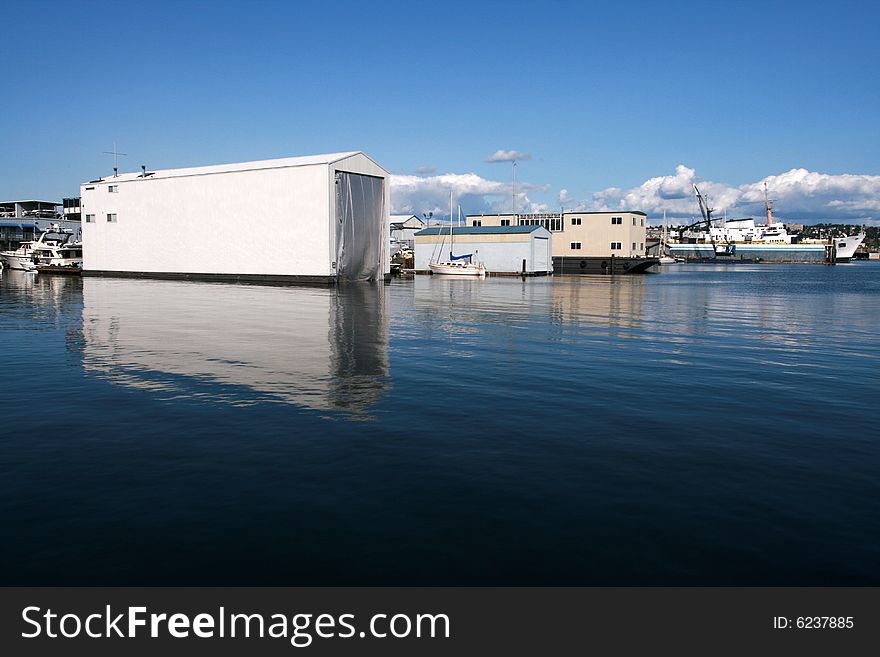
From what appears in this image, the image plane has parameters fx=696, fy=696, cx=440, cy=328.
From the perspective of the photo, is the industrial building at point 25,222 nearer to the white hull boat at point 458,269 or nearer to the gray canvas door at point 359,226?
the white hull boat at point 458,269

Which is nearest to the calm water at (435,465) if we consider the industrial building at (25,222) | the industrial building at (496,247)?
the industrial building at (496,247)

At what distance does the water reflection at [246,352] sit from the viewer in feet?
43.8

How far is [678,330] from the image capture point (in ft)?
84.9

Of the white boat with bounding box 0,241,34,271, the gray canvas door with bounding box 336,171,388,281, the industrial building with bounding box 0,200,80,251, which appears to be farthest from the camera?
the industrial building with bounding box 0,200,80,251

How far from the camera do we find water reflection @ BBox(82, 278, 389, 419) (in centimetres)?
1334

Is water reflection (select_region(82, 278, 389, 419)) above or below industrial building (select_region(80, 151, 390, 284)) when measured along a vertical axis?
below

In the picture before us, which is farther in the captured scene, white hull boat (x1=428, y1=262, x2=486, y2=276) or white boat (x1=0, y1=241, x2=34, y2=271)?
white boat (x1=0, y1=241, x2=34, y2=271)

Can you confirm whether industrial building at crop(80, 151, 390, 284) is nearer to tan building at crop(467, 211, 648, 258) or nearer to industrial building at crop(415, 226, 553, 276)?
industrial building at crop(415, 226, 553, 276)

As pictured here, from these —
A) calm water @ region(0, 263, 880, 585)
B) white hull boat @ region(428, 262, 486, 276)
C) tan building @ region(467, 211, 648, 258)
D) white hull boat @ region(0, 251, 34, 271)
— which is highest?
tan building @ region(467, 211, 648, 258)

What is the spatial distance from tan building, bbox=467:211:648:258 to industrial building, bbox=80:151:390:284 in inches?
2244

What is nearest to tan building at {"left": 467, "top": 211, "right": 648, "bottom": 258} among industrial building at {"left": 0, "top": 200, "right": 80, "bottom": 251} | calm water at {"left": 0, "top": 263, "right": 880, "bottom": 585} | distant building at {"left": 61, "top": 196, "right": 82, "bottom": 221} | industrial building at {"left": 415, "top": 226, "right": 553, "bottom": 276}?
industrial building at {"left": 415, "top": 226, "right": 553, "bottom": 276}

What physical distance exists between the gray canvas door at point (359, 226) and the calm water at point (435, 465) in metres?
40.0

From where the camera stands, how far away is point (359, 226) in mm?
61750

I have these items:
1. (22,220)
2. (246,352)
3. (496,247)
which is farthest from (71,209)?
(246,352)
